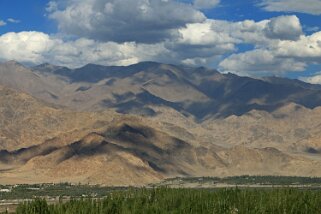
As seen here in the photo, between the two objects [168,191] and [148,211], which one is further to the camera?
[168,191]

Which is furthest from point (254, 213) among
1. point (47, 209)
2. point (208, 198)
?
point (47, 209)

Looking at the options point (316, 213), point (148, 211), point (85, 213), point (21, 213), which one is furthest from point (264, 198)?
point (21, 213)

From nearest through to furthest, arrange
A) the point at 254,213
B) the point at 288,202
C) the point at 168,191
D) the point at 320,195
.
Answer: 1. the point at 254,213
2. the point at 288,202
3. the point at 320,195
4. the point at 168,191

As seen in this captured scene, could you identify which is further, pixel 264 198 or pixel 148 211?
pixel 264 198

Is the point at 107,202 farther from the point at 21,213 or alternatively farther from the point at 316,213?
the point at 316,213

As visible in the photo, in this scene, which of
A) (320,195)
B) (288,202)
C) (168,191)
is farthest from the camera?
(168,191)

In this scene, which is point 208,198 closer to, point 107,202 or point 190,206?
point 190,206
